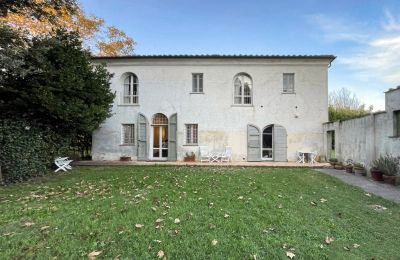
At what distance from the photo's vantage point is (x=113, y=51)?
24938 mm

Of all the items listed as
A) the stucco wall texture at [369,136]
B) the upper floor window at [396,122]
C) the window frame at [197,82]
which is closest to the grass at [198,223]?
the upper floor window at [396,122]

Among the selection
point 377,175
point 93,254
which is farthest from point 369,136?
point 93,254

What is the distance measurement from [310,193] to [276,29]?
12.1m

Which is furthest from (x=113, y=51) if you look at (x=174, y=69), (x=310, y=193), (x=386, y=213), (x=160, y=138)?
(x=386, y=213)

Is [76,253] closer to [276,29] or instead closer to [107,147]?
[107,147]

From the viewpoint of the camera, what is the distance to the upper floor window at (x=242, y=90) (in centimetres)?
1731

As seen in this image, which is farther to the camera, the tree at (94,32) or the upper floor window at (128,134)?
the tree at (94,32)

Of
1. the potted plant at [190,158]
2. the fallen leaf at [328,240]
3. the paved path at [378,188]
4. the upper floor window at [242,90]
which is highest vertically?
the upper floor window at [242,90]

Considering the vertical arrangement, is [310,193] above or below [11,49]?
below

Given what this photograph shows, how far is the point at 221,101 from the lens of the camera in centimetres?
1717

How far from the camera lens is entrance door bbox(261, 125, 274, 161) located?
17.2m

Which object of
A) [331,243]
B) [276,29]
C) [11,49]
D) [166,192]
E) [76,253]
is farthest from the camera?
[276,29]

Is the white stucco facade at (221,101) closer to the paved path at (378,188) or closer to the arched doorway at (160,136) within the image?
the arched doorway at (160,136)

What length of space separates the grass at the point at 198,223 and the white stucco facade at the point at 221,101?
910 cm
